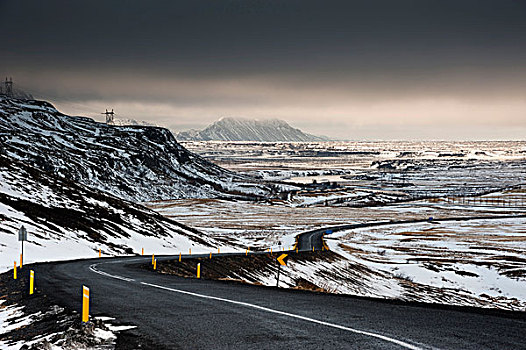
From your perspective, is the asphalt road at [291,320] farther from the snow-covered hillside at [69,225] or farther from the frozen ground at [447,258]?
the frozen ground at [447,258]

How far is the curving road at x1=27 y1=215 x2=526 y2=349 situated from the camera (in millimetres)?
11117

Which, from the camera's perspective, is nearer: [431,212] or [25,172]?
[25,172]

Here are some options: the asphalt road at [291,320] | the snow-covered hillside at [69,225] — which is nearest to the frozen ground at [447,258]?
the snow-covered hillside at [69,225]

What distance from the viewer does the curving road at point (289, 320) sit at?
438 inches

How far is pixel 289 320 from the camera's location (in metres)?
13.5

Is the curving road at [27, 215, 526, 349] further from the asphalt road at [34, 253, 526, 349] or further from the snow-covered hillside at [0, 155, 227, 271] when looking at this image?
the snow-covered hillside at [0, 155, 227, 271]

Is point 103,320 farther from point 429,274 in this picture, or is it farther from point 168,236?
point 168,236

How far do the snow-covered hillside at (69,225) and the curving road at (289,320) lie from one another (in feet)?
64.6

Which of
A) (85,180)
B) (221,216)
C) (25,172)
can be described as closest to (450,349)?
(25,172)

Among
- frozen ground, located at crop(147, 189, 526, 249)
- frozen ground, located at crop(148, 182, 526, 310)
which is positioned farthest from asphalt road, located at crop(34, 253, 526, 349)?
frozen ground, located at crop(147, 189, 526, 249)

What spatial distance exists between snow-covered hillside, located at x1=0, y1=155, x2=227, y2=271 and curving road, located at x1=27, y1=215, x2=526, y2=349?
775 inches

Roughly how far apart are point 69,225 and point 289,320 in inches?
2051

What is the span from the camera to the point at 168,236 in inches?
2815

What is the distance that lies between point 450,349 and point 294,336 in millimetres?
3570
